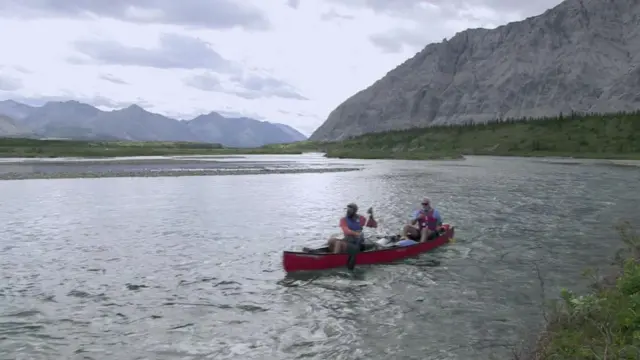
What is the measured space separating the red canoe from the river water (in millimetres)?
427

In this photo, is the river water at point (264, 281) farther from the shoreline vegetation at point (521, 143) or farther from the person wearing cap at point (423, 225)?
the shoreline vegetation at point (521, 143)

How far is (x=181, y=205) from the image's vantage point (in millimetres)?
45094

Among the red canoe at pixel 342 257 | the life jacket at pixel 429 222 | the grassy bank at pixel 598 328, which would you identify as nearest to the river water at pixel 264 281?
the red canoe at pixel 342 257

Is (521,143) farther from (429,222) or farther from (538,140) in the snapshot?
(429,222)

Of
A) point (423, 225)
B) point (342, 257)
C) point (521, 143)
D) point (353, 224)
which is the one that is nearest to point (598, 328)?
point (342, 257)

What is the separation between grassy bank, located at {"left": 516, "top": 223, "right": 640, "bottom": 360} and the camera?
10.5 meters

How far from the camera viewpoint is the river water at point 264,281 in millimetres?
15172

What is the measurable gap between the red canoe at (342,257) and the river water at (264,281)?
1.40 feet

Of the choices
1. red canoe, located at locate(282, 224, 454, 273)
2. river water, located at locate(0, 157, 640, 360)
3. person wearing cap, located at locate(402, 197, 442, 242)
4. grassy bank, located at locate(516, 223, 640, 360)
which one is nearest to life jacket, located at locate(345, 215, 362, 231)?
red canoe, located at locate(282, 224, 454, 273)

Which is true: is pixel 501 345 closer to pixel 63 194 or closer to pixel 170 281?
pixel 170 281

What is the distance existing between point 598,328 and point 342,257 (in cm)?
1302

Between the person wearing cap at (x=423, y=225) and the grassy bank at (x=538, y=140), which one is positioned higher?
the grassy bank at (x=538, y=140)

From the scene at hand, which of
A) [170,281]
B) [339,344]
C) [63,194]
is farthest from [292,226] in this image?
[63,194]

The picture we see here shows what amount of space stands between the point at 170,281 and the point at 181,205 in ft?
79.4
